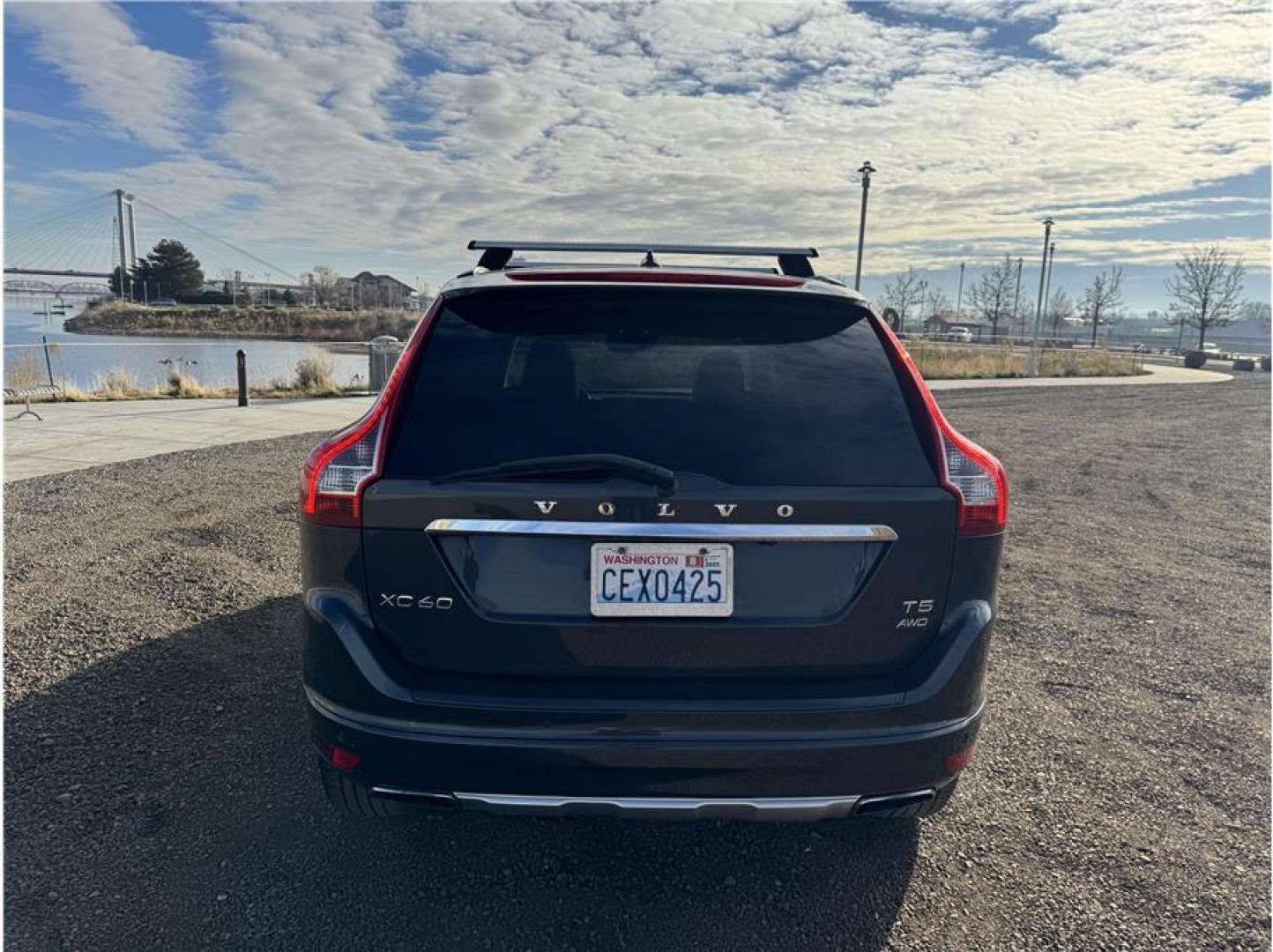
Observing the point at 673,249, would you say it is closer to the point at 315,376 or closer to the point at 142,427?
the point at 142,427

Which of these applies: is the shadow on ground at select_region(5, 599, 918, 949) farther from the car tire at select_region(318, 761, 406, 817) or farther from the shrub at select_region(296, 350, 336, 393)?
the shrub at select_region(296, 350, 336, 393)

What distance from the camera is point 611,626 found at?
209 cm

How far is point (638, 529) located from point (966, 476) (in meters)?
0.89

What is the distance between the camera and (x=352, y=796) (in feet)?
7.59

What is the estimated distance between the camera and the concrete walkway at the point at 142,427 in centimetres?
961

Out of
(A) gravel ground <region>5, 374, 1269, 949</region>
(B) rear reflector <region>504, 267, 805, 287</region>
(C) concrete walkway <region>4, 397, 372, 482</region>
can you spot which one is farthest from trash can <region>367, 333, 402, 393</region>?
(B) rear reflector <region>504, 267, 805, 287</region>

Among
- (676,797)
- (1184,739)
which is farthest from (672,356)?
(1184,739)

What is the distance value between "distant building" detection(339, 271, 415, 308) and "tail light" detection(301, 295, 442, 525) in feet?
285

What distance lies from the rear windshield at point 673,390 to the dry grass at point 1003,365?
89.7 feet

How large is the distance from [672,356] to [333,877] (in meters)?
1.85

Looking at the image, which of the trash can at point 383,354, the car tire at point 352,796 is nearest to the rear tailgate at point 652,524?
the car tire at point 352,796

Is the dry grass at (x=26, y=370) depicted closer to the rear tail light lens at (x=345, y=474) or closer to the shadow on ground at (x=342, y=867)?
the shadow on ground at (x=342, y=867)

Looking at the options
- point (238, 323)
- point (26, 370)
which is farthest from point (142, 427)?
point (238, 323)

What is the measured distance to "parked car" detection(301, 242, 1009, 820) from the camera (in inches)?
81.0
